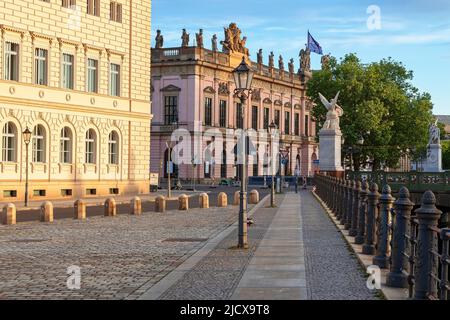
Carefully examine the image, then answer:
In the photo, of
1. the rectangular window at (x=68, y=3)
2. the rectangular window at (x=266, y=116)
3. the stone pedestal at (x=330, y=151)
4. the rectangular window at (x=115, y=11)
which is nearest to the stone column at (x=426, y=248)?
the rectangular window at (x=68, y=3)

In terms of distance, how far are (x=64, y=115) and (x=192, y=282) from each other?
32662 millimetres

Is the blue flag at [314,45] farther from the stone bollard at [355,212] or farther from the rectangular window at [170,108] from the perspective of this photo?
the stone bollard at [355,212]

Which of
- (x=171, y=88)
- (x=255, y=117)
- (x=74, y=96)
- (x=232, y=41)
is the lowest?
(x=74, y=96)

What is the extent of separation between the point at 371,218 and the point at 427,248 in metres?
5.96

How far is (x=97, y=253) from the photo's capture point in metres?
17.0

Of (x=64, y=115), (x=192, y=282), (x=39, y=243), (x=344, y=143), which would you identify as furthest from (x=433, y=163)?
(x=192, y=282)

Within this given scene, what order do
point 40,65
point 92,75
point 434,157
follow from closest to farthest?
point 40,65 < point 92,75 < point 434,157

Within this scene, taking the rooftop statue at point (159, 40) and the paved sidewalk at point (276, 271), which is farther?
the rooftop statue at point (159, 40)

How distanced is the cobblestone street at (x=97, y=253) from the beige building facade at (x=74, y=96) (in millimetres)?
13351

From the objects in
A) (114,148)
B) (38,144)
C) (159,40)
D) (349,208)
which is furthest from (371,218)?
(159,40)

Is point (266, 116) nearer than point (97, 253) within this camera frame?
No

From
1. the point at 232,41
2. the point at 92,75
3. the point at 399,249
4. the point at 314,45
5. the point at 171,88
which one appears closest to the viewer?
the point at 399,249

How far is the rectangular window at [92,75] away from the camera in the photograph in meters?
46.2

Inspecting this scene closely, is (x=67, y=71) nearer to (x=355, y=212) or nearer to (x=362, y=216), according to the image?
(x=355, y=212)
